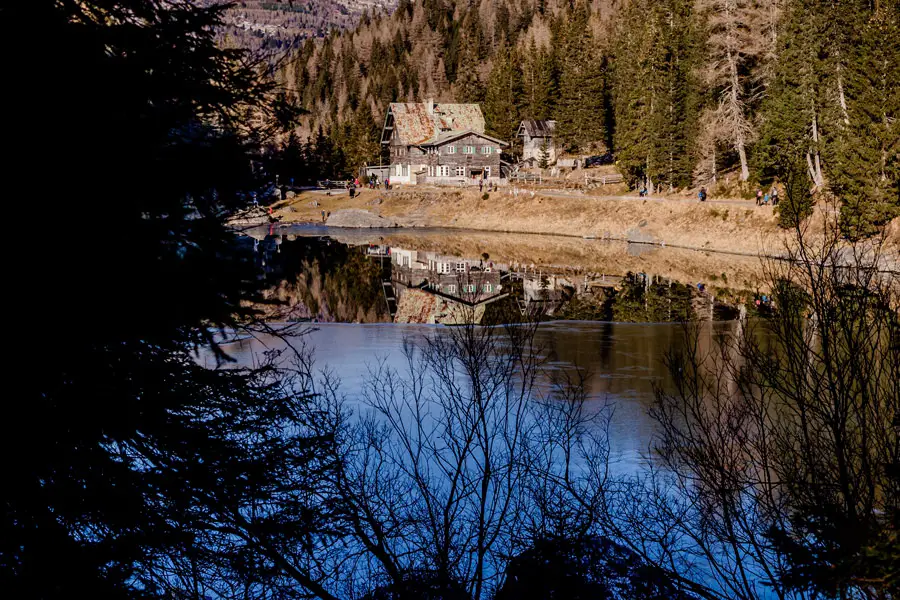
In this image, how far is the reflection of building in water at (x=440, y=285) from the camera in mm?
32656

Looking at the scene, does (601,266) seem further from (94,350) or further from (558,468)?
(94,350)

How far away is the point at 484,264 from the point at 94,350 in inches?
1597

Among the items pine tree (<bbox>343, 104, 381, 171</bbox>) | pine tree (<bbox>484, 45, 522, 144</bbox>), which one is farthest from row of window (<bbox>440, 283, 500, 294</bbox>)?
pine tree (<bbox>343, 104, 381, 171</bbox>)

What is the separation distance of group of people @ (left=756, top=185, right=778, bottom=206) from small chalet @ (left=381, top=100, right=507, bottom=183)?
38.3m

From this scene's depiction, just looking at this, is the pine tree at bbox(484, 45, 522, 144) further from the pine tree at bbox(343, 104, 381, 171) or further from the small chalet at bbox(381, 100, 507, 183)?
the pine tree at bbox(343, 104, 381, 171)

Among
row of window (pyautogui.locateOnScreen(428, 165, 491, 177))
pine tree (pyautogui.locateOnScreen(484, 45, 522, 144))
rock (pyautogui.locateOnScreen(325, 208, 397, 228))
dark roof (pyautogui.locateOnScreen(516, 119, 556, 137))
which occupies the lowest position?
rock (pyautogui.locateOnScreen(325, 208, 397, 228))

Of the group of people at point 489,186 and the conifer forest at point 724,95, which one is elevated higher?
the conifer forest at point 724,95

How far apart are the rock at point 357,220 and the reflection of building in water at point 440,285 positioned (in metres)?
22.0

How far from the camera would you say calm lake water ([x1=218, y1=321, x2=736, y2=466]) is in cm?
1816

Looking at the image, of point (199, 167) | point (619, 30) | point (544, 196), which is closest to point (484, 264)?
point (544, 196)

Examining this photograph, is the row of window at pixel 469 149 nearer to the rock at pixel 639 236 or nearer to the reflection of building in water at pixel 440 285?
the rock at pixel 639 236

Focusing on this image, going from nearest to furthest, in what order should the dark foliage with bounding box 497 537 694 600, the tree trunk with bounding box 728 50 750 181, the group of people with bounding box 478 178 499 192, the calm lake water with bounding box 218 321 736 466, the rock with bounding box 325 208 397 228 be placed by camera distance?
1. the dark foliage with bounding box 497 537 694 600
2. the calm lake water with bounding box 218 321 736 466
3. the tree trunk with bounding box 728 50 750 181
4. the rock with bounding box 325 208 397 228
5. the group of people with bounding box 478 178 499 192

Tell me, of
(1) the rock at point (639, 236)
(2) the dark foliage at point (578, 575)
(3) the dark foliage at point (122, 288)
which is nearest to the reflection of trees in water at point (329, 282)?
(3) the dark foliage at point (122, 288)

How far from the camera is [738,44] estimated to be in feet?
187
